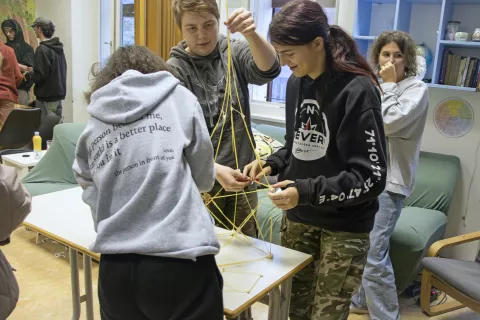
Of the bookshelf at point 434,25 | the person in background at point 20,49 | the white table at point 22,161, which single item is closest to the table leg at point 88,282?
the white table at point 22,161

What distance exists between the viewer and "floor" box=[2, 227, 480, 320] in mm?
2424

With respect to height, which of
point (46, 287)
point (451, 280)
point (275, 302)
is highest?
point (275, 302)

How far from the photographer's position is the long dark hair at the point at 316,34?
4.26 feet

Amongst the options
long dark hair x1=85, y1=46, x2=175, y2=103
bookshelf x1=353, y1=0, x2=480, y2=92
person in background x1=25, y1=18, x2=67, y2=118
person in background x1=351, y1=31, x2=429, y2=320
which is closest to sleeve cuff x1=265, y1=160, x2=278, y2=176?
long dark hair x1=85, y1=46, x2=175, y2=103

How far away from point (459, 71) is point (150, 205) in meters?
2.60

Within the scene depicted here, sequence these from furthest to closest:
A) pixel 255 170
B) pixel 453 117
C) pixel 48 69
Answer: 1. pixel 48 69
2. pixel 453 117
3. pixel 255 170

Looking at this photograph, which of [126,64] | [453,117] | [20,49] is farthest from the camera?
[20,49]

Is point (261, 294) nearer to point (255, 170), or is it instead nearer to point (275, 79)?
point (255, 170)

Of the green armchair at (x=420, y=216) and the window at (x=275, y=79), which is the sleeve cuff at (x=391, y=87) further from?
the window at (x=275, y=79)

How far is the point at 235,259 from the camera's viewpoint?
1.53 metres

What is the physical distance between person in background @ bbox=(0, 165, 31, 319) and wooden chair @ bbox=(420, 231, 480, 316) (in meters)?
1.89

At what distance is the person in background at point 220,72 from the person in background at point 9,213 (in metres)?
0.63

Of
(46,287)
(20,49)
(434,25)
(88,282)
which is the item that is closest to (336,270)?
(88,282)

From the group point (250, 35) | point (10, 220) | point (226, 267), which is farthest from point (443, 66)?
point (10, 220)
